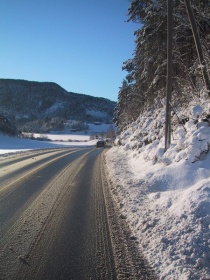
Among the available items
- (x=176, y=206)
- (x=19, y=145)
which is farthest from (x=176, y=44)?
(x=19, y=145)

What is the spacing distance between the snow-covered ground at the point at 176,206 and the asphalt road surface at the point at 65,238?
0.31 metres

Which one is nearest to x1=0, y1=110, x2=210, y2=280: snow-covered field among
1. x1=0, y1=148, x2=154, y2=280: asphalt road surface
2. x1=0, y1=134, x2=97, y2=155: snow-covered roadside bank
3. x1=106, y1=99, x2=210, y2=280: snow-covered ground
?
x1=106, y1=99, x2=210, y2=280: snow-covered ground

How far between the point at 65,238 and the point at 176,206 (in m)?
2.55

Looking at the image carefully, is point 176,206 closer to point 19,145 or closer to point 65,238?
point 65,238

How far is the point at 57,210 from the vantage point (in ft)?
22.2

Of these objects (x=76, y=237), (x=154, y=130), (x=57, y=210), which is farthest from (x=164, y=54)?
(x=76, y=237)

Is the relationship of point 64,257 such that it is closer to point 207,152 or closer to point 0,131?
point 207,152

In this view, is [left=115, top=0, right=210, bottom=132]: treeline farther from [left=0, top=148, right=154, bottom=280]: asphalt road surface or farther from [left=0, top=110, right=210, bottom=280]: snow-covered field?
[left=0, top=148, right=154, bottom=280]: asphalt road surface

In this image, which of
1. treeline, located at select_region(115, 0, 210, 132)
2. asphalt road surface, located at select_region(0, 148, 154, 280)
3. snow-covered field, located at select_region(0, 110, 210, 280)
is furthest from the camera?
treeline, located at select_region(115, 0, 210, 132)

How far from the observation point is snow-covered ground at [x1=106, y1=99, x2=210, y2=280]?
417cm

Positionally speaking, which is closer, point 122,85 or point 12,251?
point 12,251

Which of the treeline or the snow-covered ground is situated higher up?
the treeline

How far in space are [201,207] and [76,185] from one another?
5.21m

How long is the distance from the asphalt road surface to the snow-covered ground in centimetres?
31
